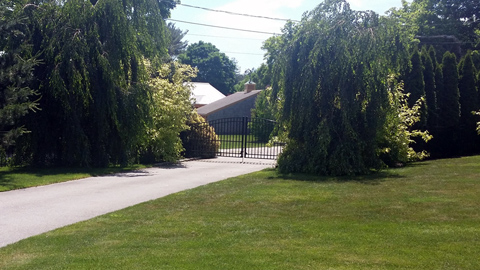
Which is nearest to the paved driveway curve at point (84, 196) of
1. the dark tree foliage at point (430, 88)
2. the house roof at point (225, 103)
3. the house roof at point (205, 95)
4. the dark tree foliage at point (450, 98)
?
the dark tree foliage at point (430, 88)

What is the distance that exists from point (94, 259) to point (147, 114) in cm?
1301

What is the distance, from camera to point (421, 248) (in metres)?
7.09

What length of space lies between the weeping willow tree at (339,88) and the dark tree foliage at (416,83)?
21.4 ft

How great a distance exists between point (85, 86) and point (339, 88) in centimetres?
877

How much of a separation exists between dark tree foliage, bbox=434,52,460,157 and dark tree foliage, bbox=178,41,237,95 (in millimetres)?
65493

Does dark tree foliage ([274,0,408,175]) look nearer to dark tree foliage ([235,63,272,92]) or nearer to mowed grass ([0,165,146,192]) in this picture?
dark tree foliage ([235,63,272,92])

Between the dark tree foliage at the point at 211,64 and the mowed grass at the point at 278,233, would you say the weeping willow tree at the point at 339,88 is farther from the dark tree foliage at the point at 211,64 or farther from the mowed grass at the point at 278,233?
the dark tree foliage at the point at 211,64

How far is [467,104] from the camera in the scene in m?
26.7

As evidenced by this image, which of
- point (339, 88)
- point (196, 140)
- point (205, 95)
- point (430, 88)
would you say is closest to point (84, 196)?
point (339, 88)

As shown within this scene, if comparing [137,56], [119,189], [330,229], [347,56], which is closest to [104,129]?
[137,56]

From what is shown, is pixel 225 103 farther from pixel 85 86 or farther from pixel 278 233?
pixel 278 233

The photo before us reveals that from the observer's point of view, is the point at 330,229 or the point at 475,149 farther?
the point at 475,149

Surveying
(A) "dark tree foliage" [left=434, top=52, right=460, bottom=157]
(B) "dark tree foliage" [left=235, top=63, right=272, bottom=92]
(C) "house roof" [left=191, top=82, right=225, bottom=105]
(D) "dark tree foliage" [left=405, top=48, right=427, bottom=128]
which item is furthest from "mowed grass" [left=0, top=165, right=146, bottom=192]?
(C) "house roof" [left=191, top=82, right=225, bottom=105]

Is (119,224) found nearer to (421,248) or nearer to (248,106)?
(421,248)
